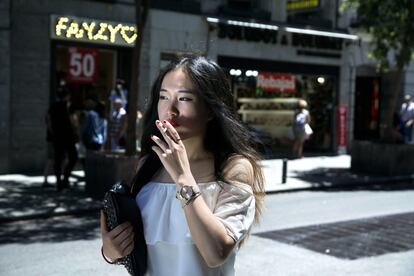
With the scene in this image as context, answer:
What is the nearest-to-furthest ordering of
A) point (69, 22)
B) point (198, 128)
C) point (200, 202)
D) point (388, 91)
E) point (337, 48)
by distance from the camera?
1. point (200, 202)
2. point (198, 128)
3. point (69, 22)
4. point (337, 48)
5. point (388, 91)

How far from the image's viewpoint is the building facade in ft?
45.1

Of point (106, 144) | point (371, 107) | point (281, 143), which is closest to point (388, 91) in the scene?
point (371, 107)

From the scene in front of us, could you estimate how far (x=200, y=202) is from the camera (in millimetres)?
1872

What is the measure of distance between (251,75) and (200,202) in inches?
651

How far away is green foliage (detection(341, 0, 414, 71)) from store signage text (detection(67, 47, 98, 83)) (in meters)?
7.20

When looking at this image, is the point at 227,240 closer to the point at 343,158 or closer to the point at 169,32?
the point at 169,32

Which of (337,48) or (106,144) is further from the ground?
(337,48)

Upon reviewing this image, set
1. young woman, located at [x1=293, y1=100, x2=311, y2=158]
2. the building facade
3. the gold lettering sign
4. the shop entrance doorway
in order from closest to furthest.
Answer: the building facade → the gold lettering sign → young woman, located at [x1=293, y1=100, x2=311, y2=158] → the shop entrance doorway

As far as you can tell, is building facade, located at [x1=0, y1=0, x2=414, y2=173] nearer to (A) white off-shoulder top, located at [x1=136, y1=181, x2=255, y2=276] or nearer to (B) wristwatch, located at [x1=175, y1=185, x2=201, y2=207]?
(A) white off-shoulder top, located at [x1=136, y1=181, x2=255, y2=276]

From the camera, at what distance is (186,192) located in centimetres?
186

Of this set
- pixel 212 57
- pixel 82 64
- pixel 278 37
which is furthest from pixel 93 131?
pixel 278 37

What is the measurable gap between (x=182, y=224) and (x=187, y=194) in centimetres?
19

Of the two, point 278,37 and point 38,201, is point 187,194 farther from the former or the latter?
point 278,37

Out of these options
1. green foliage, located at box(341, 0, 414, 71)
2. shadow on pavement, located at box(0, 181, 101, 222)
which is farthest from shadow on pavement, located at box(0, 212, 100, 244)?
green foliage, located at box(341, 0, 414, 71)
